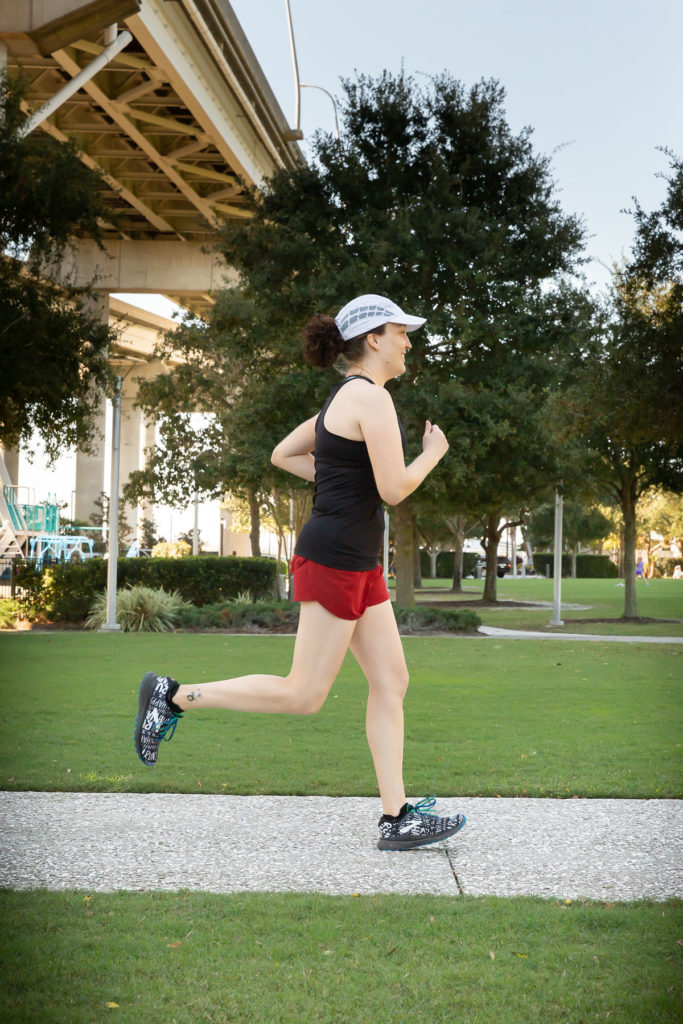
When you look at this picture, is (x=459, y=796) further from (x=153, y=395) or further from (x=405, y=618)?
(x=153, y=395)

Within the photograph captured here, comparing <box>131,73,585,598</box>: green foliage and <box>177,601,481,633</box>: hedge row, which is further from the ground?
<box>131,73,585,598</box>: green foliage

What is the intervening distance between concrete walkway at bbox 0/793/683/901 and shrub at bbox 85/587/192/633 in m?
13.1

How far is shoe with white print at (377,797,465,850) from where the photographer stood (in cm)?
421

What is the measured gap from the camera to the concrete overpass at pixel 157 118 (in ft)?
68.3

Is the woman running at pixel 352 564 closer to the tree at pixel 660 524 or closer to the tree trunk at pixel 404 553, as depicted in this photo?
the tree trunk at pixel 404 553

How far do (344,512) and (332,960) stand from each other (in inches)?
62.2

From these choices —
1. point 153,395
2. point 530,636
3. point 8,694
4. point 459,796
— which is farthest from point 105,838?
point 153,395

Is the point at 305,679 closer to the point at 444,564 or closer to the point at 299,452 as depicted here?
the point at 299,452

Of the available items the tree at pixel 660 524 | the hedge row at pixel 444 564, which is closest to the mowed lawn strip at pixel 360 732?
the hedge row at pixel 444 564

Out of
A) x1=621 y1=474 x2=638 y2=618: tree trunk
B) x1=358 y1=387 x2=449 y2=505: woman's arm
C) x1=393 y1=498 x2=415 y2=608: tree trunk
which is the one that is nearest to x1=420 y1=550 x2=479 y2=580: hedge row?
x1=621 y1=474 x2=638 y2=618: tree trunk

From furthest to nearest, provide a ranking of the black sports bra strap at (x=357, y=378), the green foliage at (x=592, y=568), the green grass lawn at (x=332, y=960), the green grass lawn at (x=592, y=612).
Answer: the green foliage at (x=592, y=568) < the green grass lawn at (x=592, y=612) < the black sports bra strap at (x=357, y=378) < the green grass lawn at (x=332, y=960)

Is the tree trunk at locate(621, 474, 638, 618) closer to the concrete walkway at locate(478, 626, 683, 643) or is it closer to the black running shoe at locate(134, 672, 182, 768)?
the concrete walkway at locate(478, 626, 683, 643)

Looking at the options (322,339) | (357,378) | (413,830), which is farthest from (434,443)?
(413,830)

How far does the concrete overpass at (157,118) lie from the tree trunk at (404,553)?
19.8 ft
